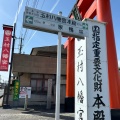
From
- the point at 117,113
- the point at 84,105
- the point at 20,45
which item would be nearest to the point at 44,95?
the point at 117,113

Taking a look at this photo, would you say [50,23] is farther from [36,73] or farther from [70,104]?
[36,73]

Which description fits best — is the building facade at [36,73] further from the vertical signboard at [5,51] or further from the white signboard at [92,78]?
the white signboard at [92,78]

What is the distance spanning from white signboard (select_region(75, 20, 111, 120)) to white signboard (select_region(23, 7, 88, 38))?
0.52 m

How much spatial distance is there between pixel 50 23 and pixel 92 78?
211cm

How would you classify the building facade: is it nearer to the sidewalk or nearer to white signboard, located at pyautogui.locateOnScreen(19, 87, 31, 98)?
white signboard, located at pyautogui.locateOnScreen(19, 87, 31, 98)

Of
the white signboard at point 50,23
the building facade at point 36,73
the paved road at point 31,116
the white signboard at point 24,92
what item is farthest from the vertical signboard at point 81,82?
the building facade at point 36,73

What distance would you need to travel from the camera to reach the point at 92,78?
17.1ft

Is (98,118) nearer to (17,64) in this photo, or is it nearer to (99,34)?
(99,34)

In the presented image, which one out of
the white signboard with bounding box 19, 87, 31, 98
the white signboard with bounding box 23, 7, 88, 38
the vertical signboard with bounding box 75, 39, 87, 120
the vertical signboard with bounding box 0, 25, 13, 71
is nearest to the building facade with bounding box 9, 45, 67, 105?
the vertical signboard with bounding box 0, 25, 13, 71

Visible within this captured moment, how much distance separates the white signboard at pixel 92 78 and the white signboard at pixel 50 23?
0.52 m

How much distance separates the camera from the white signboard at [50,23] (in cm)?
467

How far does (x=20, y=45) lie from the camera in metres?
29.5

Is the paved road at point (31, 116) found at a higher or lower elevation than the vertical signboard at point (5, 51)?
lower

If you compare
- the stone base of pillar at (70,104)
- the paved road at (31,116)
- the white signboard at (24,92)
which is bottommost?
the paved road at (31,116)
